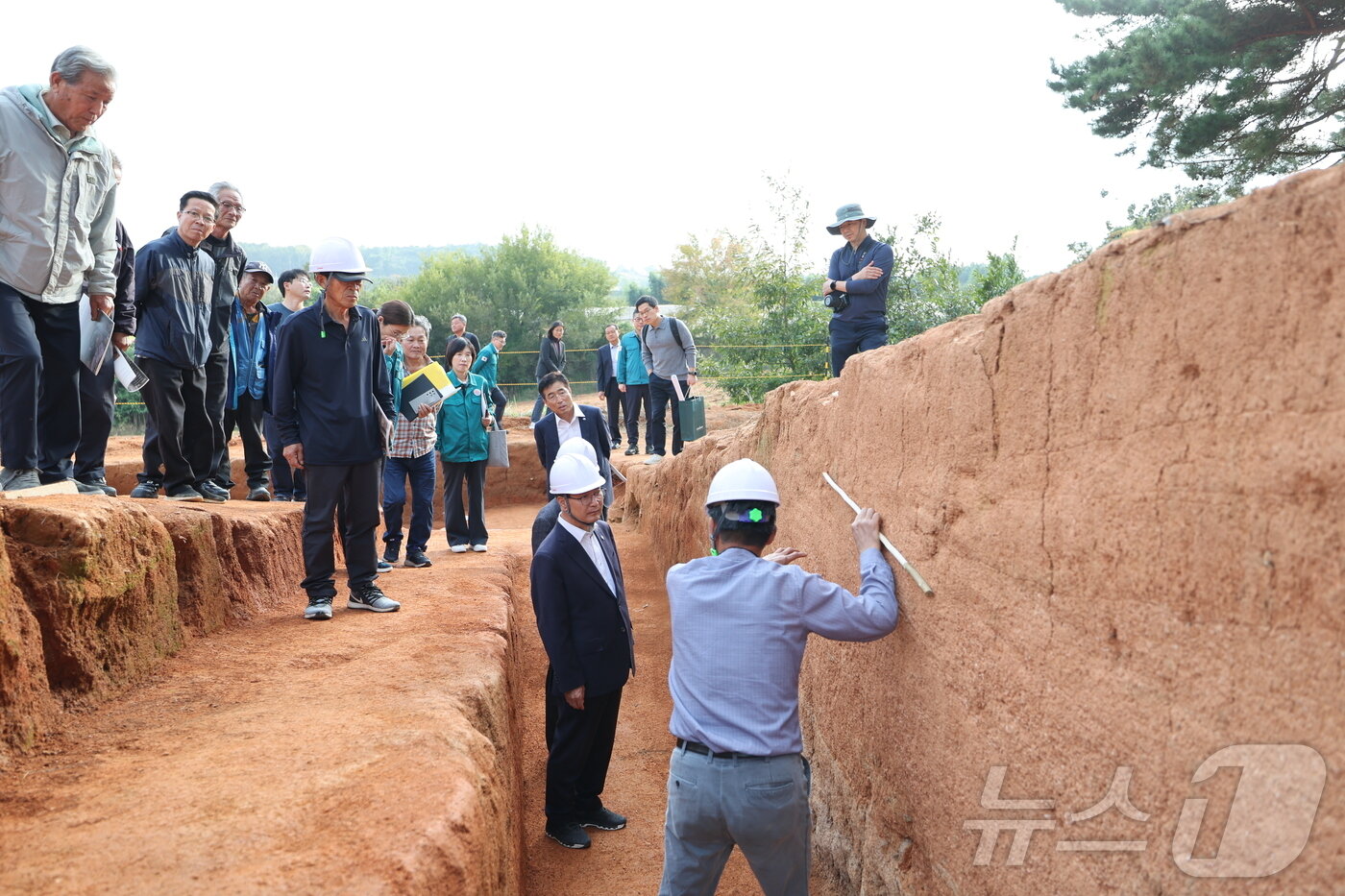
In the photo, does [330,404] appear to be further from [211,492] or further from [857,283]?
[857,283]

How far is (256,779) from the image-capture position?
293cm

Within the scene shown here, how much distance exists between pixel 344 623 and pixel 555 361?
10192mm

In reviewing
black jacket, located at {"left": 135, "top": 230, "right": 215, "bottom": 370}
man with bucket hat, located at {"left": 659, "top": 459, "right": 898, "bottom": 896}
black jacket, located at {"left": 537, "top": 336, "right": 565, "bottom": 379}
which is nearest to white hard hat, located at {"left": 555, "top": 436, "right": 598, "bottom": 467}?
man with bucket hat, located at {"left": 659, "top": 459, "right": 898, "bottom": 896}

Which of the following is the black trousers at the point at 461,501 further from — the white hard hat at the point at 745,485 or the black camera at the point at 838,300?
the white hard hat at the point at 745,485

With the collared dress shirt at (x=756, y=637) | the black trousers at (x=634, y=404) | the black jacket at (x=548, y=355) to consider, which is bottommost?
the collared dress shirt at (x=756, y=637)

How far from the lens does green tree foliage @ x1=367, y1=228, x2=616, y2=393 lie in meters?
32.5

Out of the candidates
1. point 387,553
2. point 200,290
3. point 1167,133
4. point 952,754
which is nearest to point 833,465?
point 952,754

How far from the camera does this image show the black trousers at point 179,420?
5664 millimetres

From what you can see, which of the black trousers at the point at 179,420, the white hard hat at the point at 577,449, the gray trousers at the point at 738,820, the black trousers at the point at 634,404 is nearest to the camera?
the gray trousers at the point at 738,820

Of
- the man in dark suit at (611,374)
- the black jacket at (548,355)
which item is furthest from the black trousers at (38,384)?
the black jacket at (548,355)

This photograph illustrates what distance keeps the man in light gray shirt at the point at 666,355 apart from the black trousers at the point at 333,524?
201 inches

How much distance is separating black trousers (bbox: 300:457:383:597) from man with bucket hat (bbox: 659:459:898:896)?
9.02ft

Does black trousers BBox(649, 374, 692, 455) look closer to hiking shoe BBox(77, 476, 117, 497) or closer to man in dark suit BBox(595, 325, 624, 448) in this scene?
man in dark suit BBox(595, 325, 624, 448)

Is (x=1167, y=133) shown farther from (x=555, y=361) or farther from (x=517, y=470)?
(x=517, y=470)
